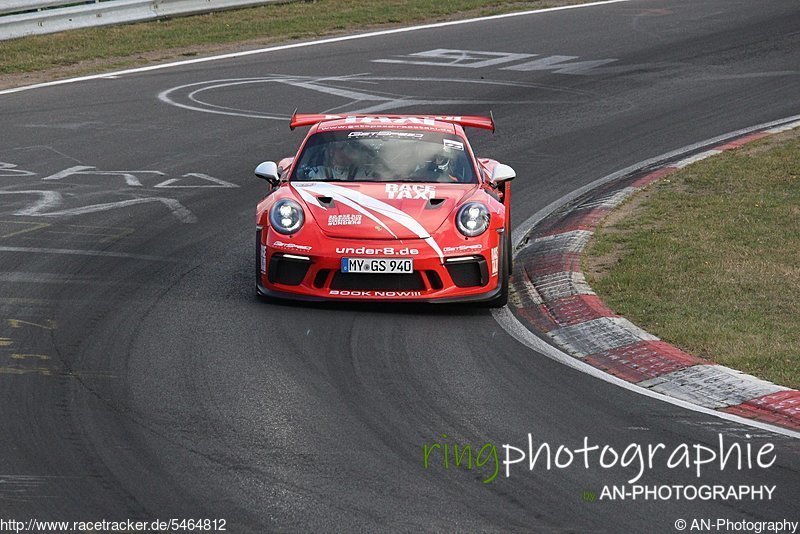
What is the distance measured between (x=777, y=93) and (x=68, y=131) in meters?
9.95

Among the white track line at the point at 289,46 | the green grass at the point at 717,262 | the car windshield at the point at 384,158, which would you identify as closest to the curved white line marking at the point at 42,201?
the car windshield at the point at 384,158

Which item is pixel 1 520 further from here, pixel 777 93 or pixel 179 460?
pixel 777 93

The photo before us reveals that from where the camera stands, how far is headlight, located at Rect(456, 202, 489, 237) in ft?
30.7

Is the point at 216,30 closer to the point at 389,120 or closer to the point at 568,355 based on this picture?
the point at 389,120

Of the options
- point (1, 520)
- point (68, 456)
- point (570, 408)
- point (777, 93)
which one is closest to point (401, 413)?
point (570, 408)

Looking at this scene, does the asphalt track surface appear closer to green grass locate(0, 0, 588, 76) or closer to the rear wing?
the rear wing

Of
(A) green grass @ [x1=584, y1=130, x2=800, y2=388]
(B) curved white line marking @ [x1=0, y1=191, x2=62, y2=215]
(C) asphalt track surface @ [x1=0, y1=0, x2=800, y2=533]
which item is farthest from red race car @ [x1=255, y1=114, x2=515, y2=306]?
(B) curved white line marking @ [x1=0, y1=191, x2=62, y2=215]

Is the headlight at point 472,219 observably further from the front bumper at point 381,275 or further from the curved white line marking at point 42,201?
the curved white line marking at point 42,201

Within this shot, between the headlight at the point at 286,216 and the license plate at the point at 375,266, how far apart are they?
1.75 ft

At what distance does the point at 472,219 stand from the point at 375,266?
0.85m

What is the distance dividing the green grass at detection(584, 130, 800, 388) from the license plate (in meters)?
1.57

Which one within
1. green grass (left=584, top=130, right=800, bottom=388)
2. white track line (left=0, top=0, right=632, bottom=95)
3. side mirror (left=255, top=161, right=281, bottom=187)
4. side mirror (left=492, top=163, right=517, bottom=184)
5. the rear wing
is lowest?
green grass (left=584, top=130, right=800, bottom=388)

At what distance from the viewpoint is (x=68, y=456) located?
6113mm

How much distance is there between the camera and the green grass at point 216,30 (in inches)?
826
